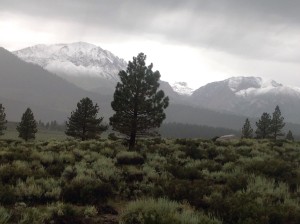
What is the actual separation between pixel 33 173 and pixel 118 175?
124 inches

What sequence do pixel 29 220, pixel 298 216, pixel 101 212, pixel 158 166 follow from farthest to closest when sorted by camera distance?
1. pixel 158 166
2. pixel 101 212
3. pixel 298 216
4. pixel 29 220

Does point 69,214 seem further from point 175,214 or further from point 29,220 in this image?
point 175,214

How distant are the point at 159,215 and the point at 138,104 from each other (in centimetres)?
1854

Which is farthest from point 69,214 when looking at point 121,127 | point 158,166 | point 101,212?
point 121,127

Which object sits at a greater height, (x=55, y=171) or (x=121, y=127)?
(x=121, y=127)

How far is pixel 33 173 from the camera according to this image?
1334cm

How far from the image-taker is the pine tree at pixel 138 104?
2669cm

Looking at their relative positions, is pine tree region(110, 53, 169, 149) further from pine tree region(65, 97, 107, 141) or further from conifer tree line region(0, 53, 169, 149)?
pine tree region(65, 97, 107, 141)

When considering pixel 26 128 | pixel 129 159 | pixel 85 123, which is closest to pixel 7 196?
pixel 129 159

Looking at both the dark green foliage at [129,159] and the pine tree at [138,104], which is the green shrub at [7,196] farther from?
the pine tree at [138,104]

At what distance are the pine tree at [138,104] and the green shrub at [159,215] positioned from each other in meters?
17.4

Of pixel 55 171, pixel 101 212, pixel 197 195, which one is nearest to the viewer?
pixel 101 212

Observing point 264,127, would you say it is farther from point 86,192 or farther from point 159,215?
point 159,215

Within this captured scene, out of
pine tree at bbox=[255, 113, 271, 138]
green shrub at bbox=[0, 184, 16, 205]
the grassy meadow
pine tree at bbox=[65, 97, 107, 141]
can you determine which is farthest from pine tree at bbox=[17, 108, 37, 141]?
green shrub at bbox=[0, 184, 16, 205]
